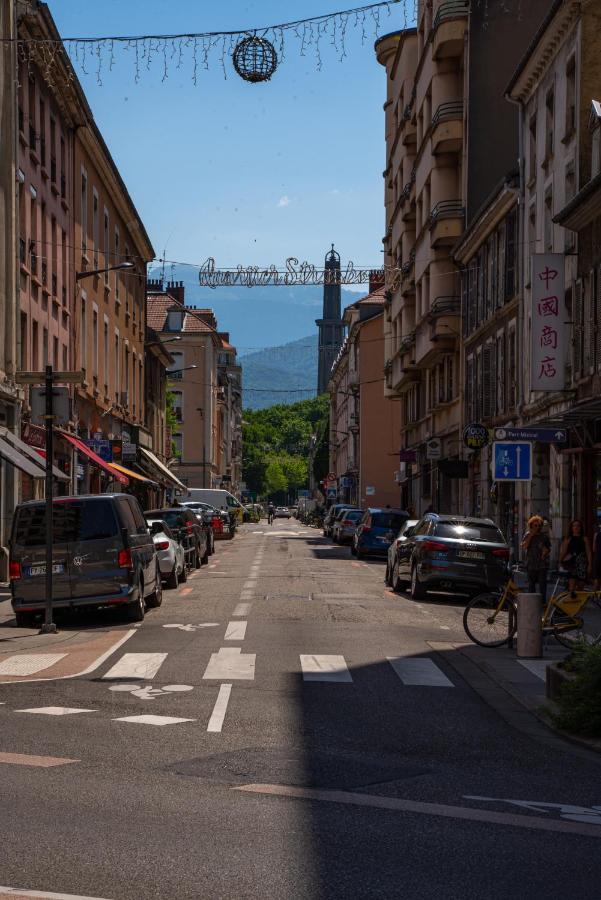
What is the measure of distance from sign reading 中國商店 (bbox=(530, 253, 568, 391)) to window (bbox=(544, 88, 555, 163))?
13.8 ft

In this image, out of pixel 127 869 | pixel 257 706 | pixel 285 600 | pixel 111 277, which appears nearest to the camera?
pixel 127 869

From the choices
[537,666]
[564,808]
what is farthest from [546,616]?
[564,808]

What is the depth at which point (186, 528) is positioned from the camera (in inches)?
1288

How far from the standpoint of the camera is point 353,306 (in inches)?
4102

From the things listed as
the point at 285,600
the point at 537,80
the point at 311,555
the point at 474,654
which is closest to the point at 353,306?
the point at 311,555

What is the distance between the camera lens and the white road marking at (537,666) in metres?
14.2

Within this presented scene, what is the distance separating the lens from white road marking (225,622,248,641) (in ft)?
55.1

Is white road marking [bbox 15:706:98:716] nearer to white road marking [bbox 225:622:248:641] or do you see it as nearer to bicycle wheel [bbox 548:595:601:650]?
white road marking [bbox 225:622:248:641]

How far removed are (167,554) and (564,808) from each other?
19.3 meters

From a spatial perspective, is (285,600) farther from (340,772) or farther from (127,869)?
(127,869)

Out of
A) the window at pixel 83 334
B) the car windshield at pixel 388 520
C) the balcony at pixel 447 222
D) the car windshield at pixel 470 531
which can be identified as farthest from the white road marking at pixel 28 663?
the balcony at pixel 447 222

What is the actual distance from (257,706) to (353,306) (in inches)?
3702

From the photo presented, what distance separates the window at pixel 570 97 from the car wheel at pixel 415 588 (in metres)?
12.0

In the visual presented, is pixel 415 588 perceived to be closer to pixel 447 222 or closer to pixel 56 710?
pixel 56 710
